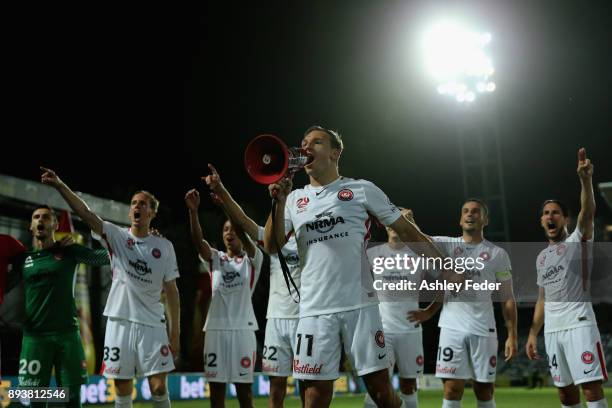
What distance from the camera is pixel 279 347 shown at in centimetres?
845

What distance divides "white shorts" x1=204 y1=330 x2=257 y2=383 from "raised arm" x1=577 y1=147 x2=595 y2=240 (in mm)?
3993

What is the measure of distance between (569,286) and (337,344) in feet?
11.3

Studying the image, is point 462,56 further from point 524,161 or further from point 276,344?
point 276,344

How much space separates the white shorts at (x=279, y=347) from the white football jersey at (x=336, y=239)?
9.42 ft

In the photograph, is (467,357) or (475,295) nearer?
(467,357)

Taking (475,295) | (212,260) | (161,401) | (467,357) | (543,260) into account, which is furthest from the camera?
(212,260)

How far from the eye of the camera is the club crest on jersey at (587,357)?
7426 millimetres

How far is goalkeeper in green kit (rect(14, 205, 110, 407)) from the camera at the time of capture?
7.53 m

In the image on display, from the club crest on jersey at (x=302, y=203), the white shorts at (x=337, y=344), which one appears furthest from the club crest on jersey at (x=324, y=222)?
the white shorts at (x=337, y=344)

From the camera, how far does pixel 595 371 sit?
7.39 metres

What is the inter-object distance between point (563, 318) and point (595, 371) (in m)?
0.60

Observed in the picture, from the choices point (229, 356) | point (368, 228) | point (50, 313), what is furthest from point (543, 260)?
point (50, 313)

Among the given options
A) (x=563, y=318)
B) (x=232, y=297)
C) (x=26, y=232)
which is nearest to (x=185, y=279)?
(x=26, y=232)

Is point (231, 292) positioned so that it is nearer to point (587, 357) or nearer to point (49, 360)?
point (49, 360)
